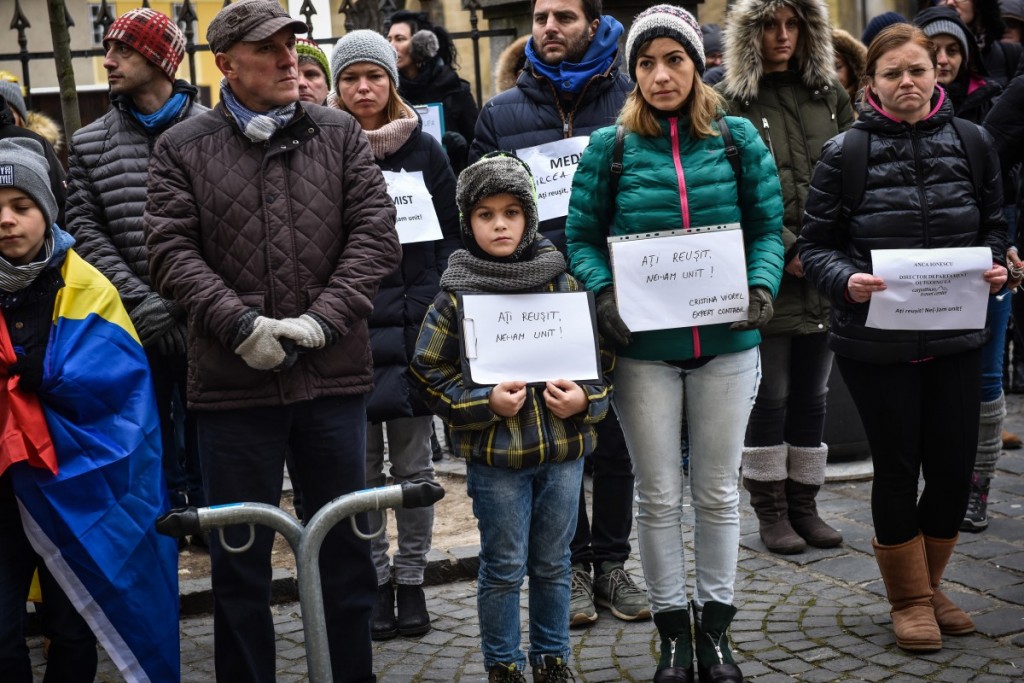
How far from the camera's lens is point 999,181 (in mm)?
4871

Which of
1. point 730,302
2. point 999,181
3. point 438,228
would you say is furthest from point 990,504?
point 438,228

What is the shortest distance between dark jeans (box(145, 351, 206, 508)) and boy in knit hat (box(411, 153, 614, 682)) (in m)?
1.74

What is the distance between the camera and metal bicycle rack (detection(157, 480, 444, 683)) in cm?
274

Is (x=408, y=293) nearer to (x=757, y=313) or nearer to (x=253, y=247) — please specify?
(x=253, y=247)

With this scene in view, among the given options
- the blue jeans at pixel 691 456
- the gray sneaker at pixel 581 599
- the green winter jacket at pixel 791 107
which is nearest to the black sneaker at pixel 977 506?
the green winter jacket at pixel 791 107

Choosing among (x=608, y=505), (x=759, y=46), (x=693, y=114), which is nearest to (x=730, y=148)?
(x=693, y=114)

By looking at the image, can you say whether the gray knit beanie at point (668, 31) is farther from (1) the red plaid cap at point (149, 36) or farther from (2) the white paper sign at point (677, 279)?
(1) the red plaid cap at point (149, 36)

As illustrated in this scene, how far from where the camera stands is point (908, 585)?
4.88 meters

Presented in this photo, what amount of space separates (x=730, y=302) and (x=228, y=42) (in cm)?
190

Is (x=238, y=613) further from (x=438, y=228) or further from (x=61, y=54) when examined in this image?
(x=61, y=54)

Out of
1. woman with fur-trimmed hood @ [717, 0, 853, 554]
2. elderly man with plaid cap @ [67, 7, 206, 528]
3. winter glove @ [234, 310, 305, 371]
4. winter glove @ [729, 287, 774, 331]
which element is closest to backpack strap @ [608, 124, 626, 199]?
winter glove @ [729, 287, 774, 331]

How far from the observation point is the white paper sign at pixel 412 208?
17.2 feet

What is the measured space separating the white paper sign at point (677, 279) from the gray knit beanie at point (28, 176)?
1.92 m

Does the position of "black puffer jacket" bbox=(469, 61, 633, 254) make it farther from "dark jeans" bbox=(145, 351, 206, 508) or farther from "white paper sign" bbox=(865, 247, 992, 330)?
"dark jeans" bbox=(145, 351, 206, 508)
